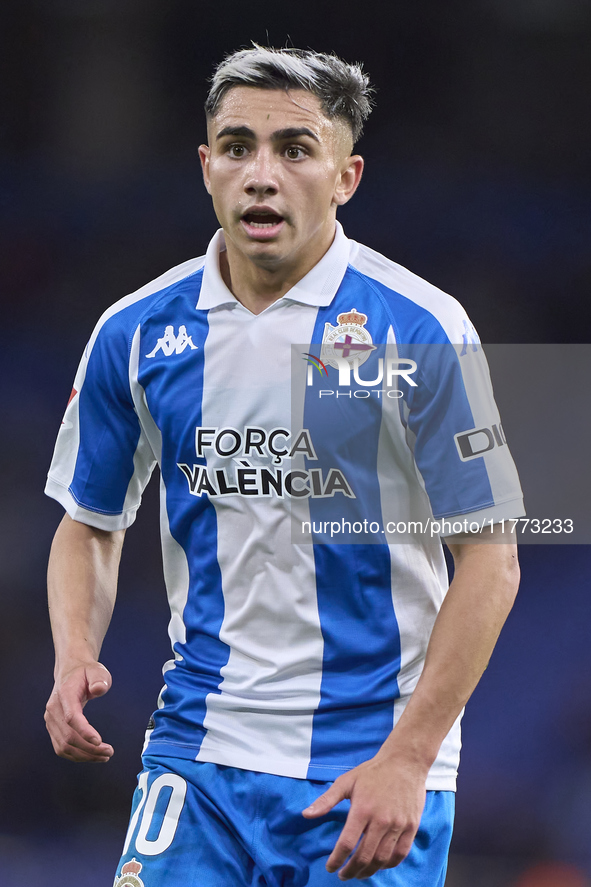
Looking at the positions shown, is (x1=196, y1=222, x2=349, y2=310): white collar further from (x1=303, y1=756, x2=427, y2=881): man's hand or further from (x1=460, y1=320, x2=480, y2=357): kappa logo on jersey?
(x1=303, y1=756, x2=427, y2=881): man's hand

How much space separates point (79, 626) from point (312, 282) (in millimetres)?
730

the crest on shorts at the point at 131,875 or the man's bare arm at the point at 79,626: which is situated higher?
the man's bare arm at the point at 79,626

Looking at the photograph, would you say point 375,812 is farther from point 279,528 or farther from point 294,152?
point 294,152

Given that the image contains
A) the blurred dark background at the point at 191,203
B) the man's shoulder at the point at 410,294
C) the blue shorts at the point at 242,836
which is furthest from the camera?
the blurred dark background at the point at 191,203

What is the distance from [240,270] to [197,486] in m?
0.40

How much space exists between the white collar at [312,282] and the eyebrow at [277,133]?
19cm

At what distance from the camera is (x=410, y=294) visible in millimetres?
1857

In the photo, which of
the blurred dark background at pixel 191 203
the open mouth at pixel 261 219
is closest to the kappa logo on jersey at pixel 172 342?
the open mouth at pixel 261 219

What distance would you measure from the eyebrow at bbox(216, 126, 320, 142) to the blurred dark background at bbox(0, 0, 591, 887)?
1.88 m

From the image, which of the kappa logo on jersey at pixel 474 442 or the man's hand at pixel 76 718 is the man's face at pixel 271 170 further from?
the man's hand at pixel 76 718

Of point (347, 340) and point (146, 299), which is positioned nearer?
point (347, 340)

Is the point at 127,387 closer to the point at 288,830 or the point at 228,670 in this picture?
the point at 228,670

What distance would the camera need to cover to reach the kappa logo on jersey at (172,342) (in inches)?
76.4

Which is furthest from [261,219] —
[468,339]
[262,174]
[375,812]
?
[375,812]
